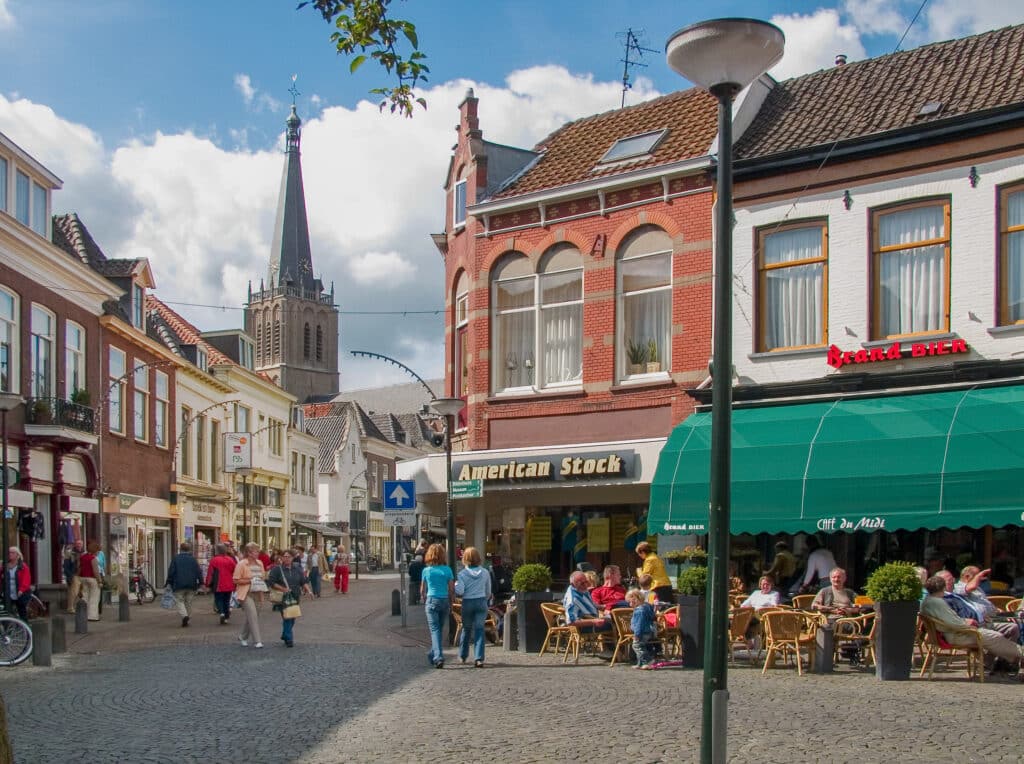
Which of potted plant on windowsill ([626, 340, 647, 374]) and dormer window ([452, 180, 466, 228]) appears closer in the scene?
potted plant on windowsill ([626, 340, 647, 374])

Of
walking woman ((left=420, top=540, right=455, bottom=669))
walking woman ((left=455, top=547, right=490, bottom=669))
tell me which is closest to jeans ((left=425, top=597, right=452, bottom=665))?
walking woman ((left=420, top=540, right=455, bottom=669))

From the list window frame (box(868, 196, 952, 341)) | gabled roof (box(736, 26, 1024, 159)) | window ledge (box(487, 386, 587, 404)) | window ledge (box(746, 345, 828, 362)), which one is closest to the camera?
window frame (box(868, 196, 952, 341))

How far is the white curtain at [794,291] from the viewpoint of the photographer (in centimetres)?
1939

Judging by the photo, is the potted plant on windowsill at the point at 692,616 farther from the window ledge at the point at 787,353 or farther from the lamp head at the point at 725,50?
the lamp head at the point at 725,50

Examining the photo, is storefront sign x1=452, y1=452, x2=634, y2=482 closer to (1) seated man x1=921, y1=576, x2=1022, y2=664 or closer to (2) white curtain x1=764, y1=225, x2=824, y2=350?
(2) white curtain x1=764, y1=225, x2=824, y2=350

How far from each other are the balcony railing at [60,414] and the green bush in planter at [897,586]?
20.9 m

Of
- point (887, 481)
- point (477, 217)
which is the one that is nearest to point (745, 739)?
point (887, 481)

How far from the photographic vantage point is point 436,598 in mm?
16125

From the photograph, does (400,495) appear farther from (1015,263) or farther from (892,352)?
(1015,263)

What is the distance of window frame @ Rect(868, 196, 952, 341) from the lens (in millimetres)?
18047

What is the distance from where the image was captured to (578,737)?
33.7 feet

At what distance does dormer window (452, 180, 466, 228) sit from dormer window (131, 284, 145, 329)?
613 inches

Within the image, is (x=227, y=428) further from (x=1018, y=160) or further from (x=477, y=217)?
(x=1018, y=160)

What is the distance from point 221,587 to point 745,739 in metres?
16.6
